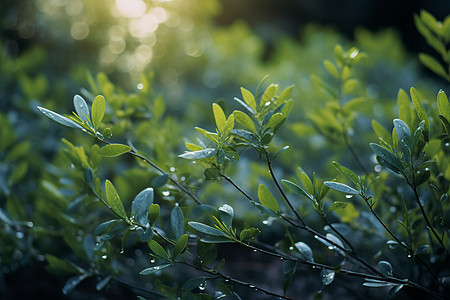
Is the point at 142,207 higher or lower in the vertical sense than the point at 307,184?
lower

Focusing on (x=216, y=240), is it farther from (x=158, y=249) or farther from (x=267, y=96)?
(x=267, y=96)

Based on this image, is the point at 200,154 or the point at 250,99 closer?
the point at 200,154

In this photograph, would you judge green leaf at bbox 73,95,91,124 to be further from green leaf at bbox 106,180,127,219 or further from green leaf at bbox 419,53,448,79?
green leaf at bbox 419,53,448,79

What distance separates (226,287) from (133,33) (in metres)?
1.90

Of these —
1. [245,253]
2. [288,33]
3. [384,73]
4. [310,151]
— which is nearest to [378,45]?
[384,73]

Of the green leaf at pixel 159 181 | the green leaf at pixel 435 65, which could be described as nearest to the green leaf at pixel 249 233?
the green leaf at pixel 159 181

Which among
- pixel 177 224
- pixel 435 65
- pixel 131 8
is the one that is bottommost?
pixel 177 224

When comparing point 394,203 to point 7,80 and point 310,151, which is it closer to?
point 310,151

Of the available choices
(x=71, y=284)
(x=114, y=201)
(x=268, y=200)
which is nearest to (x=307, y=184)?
(x=268, y=200)

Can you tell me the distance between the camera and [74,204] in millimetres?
1225

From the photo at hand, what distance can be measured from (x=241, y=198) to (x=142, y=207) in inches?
33.0

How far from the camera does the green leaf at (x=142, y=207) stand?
957mm

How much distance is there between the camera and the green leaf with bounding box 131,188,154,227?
957mm

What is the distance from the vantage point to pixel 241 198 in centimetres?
175
